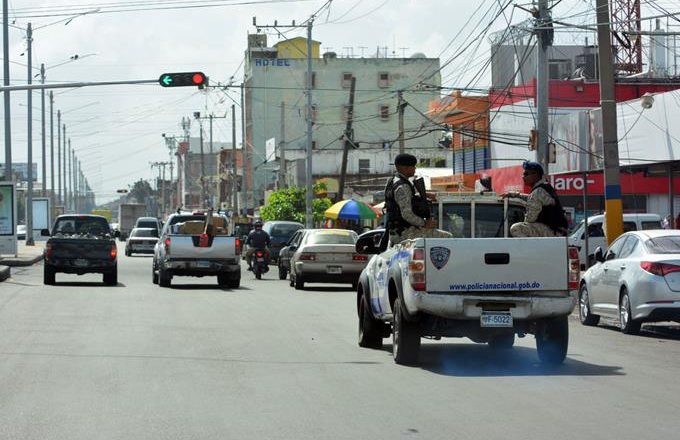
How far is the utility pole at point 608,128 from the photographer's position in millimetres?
24203

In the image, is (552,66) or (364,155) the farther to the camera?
(364,155)

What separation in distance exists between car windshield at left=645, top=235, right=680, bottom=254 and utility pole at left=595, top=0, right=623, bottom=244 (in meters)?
5.76

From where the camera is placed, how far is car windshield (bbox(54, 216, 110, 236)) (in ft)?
113

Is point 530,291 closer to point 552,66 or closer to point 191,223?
point 191,223

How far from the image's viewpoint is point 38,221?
76562mm

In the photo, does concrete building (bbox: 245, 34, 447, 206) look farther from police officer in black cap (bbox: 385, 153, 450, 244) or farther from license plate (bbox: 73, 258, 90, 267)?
police officer in black cap (bbox: 385, 153, 450, 244)

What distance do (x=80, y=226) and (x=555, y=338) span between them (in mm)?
23233

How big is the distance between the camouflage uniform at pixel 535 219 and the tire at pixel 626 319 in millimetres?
4673

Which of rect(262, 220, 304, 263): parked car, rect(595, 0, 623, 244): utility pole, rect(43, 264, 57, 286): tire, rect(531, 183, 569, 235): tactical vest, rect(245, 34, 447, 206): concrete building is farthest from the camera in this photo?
rect(245, 34, 447, 206): concrete building

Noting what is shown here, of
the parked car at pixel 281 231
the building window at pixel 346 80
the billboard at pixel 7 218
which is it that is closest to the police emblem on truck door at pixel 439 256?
the billboard at pixel 7 218

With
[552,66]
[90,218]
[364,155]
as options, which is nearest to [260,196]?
[364,155]

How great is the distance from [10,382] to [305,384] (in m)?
2.87

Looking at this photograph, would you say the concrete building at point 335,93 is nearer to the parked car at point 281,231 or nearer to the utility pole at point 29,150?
the utility pole at point 29,150

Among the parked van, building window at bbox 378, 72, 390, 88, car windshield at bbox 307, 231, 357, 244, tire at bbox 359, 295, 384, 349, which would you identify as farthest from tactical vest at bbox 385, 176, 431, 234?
building window at bbox 378, 72, 390, 88
